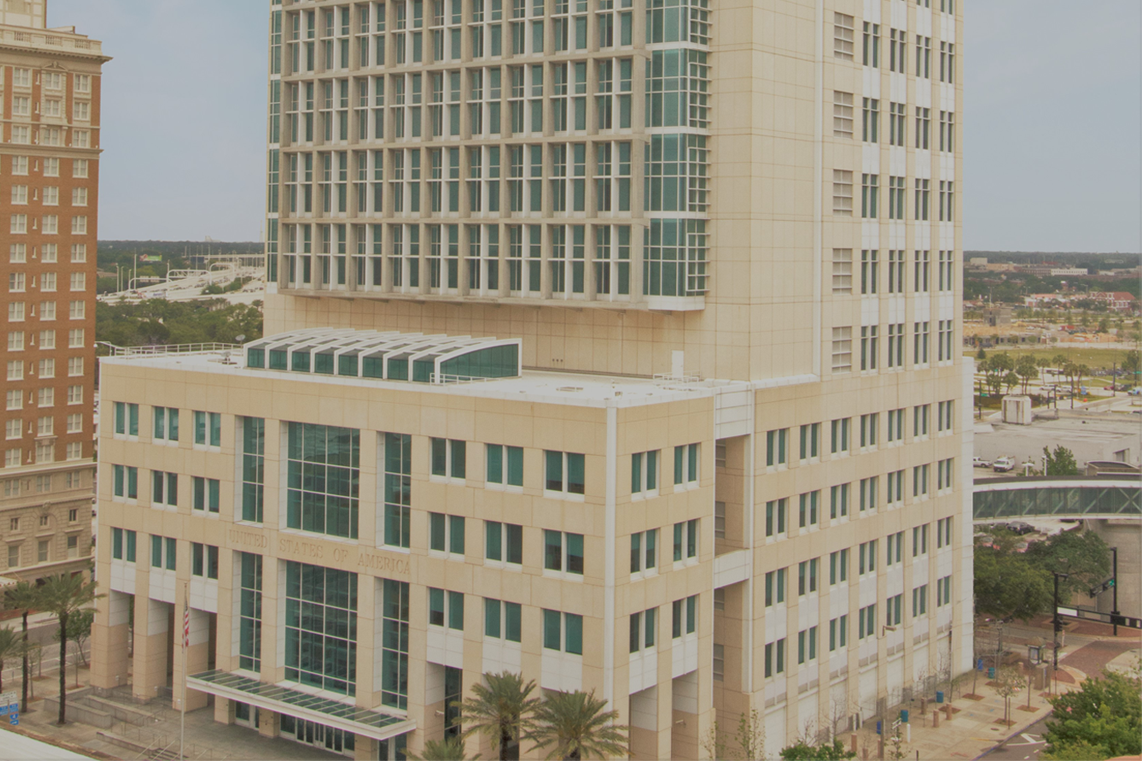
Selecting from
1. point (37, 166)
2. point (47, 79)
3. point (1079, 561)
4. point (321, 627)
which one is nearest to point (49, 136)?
point (37, 166)

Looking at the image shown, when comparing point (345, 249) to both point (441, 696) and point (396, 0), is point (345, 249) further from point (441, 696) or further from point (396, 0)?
point (441, 696)

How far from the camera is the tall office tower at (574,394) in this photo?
6322cm

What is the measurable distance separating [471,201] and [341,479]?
1936cm

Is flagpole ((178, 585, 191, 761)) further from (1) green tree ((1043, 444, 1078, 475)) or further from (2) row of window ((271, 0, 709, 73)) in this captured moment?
(1) green tree ((1043, 444, 1078, 475))

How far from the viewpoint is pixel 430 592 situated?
65.9m

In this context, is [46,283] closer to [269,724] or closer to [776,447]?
[269,724]

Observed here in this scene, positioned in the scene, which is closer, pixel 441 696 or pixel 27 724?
pixel 441 696

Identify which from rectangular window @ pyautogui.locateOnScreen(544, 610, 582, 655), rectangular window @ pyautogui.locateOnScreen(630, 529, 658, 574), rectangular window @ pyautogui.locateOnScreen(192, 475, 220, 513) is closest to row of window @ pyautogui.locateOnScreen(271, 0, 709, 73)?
rectangular window @ pyautogui.locateOnScreen(630, 529, 658, 574)

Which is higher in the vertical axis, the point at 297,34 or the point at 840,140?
the point at 297,34

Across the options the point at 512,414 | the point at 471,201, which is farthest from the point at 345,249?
the point at 512,414

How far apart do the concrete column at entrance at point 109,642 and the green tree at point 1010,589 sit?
61524mm

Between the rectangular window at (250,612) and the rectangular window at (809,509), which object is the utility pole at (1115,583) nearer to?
the rectangular window at (809,509)

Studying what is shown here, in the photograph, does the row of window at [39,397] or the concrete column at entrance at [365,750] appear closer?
the concrete column at entrance at [365,750]

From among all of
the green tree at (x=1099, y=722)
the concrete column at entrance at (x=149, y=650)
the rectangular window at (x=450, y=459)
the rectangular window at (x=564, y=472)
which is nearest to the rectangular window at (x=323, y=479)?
the rectangular window at (x=450, y=459)
